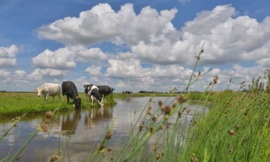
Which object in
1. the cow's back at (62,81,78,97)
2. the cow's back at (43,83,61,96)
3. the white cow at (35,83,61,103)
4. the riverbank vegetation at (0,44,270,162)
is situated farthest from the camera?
the cow's back at (62,81,78,97)

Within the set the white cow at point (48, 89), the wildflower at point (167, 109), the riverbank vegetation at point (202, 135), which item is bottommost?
the riverbank vegetation at point (202, 135)

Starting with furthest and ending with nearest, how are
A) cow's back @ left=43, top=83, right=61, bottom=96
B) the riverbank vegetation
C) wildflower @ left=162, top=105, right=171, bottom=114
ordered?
→ cow's back @ left=43, top=83, right=61, bottom=96
the riverbank vegetation
wildflower @ left=162, top=105, right=171, bottom=114

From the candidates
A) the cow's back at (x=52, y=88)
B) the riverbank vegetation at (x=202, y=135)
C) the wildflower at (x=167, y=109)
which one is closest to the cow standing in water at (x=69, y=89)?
the cow's back at (x=52, y=88)

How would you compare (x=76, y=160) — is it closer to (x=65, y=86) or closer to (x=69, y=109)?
(x=69, y=109)

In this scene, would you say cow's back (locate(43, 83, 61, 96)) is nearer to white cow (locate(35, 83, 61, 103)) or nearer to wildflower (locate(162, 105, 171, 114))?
white cow (locate(35, 83, 61, 103))

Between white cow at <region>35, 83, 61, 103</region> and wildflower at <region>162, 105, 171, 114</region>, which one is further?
white cow at <region>35, 83, 61, 103</region>

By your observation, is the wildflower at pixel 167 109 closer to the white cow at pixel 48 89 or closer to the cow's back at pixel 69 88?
the cow's back at pixel 69 88

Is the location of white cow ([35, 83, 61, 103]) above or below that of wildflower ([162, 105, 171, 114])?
above

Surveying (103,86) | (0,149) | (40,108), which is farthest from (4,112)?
(103,86)

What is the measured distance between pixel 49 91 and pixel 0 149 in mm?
10813

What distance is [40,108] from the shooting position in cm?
1070

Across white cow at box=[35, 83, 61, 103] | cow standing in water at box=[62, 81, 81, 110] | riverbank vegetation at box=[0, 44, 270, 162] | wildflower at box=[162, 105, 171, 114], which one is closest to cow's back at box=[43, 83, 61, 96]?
white cow at box=[35, 83, 61, 103]

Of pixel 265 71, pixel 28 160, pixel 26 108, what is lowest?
pixel 28 160

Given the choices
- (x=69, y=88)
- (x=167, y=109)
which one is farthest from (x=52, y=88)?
(x=167, y=109)
